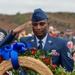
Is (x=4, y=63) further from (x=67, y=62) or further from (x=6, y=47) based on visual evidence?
(x=67, y=62)

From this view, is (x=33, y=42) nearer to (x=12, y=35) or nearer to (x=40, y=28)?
(x=40, y=28)

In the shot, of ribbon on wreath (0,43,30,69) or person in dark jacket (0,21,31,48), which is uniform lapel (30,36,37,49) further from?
ribbon on wreath (0,43,30,69)

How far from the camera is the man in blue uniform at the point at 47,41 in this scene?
7830 mm

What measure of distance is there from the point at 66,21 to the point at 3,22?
1300cm

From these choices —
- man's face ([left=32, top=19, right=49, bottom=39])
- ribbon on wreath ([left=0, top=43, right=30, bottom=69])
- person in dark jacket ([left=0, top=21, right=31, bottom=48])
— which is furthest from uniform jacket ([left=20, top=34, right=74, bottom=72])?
ribbon on wreath ([left=0, top=43, right=30, bottom=69])

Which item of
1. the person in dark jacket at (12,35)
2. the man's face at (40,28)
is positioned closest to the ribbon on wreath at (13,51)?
the person in dark jacket at (12,35)

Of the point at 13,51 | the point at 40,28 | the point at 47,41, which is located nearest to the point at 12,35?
the point at 40,28

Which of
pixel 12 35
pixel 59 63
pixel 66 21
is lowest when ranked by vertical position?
pixel 66 21

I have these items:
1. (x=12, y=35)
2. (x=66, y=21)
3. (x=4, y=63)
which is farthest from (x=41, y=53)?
(x=66, y=21)

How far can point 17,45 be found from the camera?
6.53 meters

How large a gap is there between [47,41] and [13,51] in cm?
182

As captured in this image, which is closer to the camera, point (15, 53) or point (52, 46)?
point (15, 53)

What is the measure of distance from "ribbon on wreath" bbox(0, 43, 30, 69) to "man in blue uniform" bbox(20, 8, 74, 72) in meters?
1.14

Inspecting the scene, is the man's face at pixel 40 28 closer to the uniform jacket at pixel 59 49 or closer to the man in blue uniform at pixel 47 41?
the man in blue uniform at pixel 47 41
